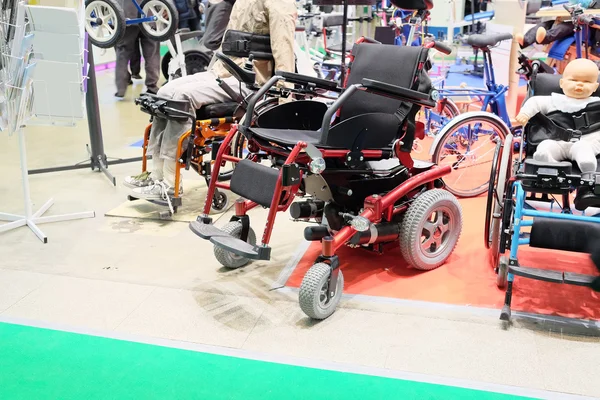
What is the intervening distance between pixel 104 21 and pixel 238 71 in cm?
170

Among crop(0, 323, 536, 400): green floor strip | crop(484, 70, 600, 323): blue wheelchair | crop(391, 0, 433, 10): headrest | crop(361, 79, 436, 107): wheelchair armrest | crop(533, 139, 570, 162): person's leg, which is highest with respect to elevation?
crop(391, 0, 433, 10): headrest

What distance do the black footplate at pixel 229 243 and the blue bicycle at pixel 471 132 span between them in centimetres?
173

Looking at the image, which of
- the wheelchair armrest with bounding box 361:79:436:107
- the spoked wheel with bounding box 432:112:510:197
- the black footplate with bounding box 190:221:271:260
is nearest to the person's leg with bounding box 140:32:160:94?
the spoked wheel with bounding box 432:112:510:197

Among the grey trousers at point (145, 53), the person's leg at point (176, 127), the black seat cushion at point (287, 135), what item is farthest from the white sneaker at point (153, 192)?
the grey trousers at point (145, 53)

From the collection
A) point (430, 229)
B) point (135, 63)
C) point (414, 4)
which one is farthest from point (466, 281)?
point (135, 63)

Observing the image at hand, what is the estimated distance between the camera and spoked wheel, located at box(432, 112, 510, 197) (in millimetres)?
4395

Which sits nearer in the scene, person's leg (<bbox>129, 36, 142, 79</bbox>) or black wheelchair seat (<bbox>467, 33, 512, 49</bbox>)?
black wheelchair seat (<bbox>467, 33, 512, 49</bbox>)

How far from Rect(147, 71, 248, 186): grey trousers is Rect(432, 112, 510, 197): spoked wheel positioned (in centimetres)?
143

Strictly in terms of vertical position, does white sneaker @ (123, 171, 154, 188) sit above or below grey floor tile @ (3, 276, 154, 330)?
above

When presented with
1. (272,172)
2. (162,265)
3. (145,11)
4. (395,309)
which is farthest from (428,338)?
(145,11)

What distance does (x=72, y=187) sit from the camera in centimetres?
485

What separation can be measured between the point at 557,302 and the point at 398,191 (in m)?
0.90

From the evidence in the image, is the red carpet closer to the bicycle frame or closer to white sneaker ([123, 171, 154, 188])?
white sneaker ([123, 171, 154, 188])

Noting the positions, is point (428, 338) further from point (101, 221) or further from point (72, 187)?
point (72, 187)
